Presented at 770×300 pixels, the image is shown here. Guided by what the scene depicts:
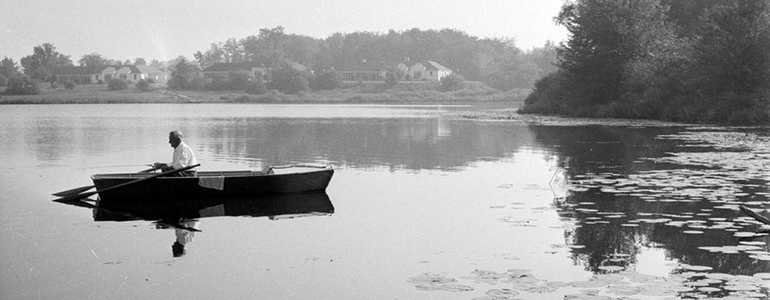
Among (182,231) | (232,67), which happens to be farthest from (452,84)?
(182,231)

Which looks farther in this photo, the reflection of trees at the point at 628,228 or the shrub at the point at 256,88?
the shrub at the point at 256,88

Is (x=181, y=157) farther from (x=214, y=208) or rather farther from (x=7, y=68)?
(x=7, y=68)

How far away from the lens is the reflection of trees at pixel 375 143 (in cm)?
3372

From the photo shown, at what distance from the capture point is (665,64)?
216ft

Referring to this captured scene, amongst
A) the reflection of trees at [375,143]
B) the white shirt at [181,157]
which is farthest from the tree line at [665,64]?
the white shirt at [181,157]

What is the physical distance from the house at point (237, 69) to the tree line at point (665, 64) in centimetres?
9071

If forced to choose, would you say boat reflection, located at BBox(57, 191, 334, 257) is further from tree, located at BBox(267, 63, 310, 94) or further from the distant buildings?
→ the distant buildings

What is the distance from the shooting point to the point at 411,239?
16.4 meters

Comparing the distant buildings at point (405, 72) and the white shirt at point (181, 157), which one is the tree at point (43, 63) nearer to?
the distant buildings at point (405, 72)

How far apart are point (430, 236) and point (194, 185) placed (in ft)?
21.5

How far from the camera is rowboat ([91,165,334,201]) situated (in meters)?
20.8

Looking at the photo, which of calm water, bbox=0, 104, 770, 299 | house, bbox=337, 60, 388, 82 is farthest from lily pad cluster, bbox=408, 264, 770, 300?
house, bbox=337, 60, 388, 82

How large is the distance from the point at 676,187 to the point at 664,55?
46517 millimetres

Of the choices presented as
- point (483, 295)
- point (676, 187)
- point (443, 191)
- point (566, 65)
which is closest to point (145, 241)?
point (483, 295)
